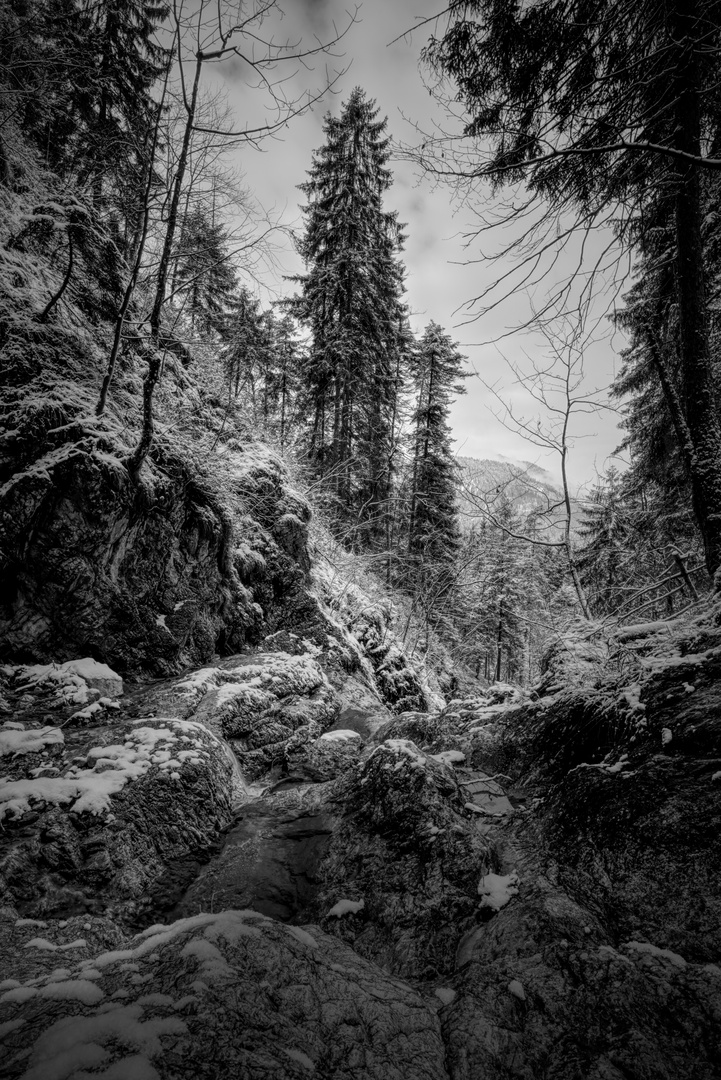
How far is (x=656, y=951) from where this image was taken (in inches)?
82.6

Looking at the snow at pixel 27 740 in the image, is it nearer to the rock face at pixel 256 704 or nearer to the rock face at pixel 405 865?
the rock face at pixel 256 704

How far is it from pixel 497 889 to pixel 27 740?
174 inches

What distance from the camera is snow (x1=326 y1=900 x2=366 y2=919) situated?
10.6 ft

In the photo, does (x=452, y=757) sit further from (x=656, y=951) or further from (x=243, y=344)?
(x=243, y=344)

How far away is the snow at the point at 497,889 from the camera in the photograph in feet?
9.50

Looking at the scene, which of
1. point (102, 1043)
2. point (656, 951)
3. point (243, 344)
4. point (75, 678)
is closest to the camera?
point (102, 1043)

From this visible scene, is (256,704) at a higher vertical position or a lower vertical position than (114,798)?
higher

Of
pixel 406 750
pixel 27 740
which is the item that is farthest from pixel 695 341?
pixel 27 740

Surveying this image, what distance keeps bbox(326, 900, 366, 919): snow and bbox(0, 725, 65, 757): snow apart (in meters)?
3.11

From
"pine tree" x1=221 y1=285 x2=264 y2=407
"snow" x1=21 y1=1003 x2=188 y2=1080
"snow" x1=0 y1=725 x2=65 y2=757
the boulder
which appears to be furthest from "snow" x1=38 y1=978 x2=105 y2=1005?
"pine tree" x1=221 y1=285 x2=264 y2=407

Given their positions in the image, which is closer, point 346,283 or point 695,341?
point 695,341

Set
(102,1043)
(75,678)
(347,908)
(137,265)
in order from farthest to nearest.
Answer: (137,265)
(75,678)
(347,908)
(102,1043)

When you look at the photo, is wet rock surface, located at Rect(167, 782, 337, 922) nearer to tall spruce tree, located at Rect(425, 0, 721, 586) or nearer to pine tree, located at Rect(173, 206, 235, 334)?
tall spruce tree, located at Rect(425, 0, 721, 586)

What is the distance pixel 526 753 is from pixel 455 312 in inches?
179
